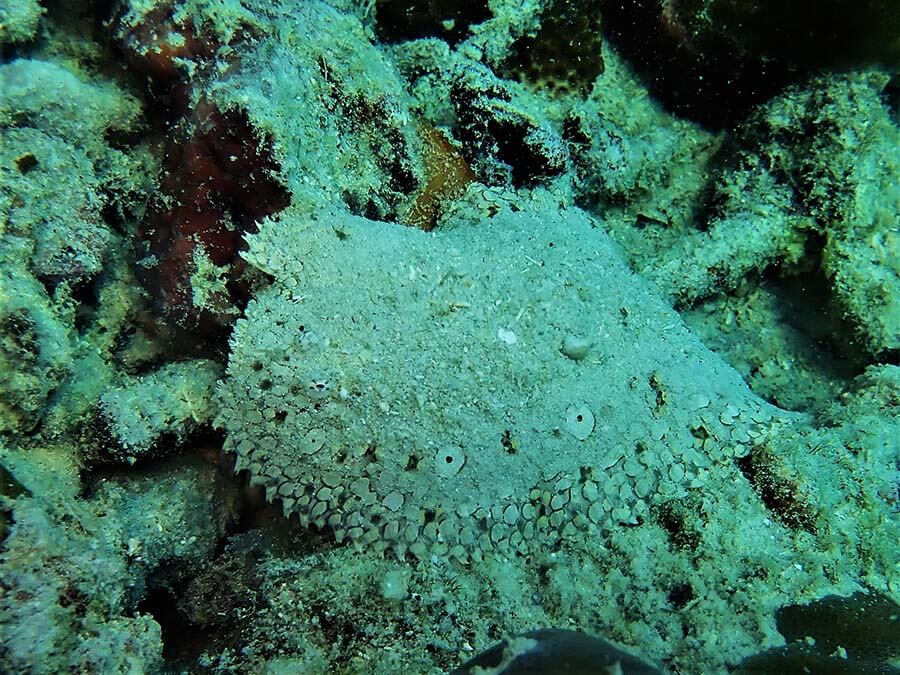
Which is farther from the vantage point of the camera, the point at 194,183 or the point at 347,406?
the point at 194,183

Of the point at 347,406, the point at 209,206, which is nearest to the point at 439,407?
the point at 347,406

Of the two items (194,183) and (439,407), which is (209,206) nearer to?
(194,183)

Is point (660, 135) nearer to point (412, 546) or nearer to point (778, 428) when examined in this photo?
point (778, 428)

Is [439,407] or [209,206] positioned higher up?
[209,206]

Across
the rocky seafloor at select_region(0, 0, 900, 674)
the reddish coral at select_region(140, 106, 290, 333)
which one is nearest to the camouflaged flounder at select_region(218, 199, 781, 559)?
the rocky seafloor at select_region(0, 0, 900, 674)

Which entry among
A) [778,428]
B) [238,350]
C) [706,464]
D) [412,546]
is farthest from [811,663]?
[238,350]

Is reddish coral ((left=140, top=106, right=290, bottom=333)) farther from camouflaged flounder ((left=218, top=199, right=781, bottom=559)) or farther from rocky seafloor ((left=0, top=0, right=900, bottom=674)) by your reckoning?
camouflaged flounder ((left=218, top=199, right=781, bottom=559))
